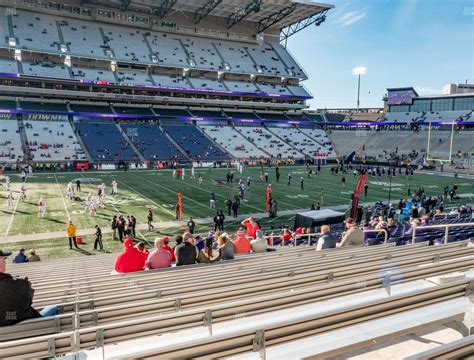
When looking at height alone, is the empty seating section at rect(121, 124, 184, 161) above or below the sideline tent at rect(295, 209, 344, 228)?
above

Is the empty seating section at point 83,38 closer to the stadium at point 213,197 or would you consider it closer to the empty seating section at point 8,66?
the stadium at point 213,197

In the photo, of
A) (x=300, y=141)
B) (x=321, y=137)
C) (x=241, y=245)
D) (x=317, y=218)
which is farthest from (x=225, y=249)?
(x=321, y=137)

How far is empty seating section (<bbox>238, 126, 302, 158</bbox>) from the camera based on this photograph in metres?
60.2

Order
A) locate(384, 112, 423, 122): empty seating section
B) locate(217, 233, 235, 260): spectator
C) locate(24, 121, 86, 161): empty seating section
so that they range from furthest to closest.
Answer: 1. locate(384, 112, 423, 122): empty seating section
2. locate(24, 121, 86, 161): empty seating section
3. locate(217, 233, 235, 260): spectator

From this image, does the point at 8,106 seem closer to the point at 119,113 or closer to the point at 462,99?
the point at 119,113

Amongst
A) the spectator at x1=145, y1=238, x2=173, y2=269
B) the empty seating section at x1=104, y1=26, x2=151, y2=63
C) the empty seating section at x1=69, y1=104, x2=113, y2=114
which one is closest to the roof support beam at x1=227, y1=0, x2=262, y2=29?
the empty seating section at x1=104, y1=26, x2=151, y2=63

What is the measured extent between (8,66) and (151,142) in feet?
78.4

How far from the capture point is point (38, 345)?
2453 millimetres

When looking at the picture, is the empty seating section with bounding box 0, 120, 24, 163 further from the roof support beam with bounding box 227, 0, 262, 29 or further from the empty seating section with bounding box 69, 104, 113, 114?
the roof support beam with bounding box 227, 0, 262, 29

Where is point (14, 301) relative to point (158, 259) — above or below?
above

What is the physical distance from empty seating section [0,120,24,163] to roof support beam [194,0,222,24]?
37596mm

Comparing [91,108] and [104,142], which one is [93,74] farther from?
[104,142]

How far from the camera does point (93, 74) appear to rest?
6116cm

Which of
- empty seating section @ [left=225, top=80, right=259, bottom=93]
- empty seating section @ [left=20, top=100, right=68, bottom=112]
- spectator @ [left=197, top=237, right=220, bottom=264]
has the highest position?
empty seating section @ [left=225, top=80, right=259, bottom=93]
